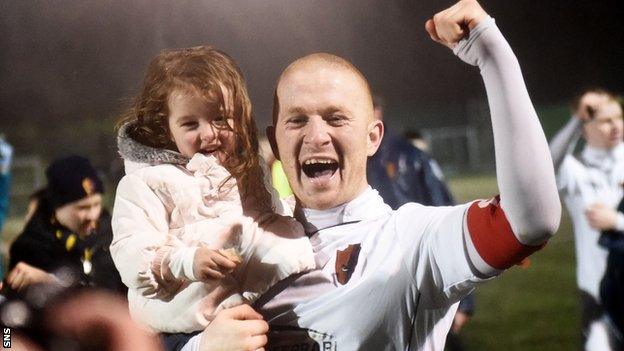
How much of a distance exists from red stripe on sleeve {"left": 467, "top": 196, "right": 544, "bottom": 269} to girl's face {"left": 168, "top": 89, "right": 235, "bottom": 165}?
26.5 inches

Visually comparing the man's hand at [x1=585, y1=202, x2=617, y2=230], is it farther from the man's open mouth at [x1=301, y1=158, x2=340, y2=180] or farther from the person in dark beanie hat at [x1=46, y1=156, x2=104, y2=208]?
the person in dark beanie hat at [x1=46, y1=156, x2=104, y2=208]

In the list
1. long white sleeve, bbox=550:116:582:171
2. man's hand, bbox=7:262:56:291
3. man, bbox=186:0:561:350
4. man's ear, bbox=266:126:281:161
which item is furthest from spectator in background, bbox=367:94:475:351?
man's hand, bbox=7:262:56:291

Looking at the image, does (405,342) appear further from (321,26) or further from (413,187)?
(321,26)

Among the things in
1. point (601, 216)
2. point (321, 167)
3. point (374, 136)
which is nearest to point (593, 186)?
point (601, 216)

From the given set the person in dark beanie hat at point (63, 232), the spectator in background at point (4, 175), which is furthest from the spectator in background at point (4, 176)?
the person in dark beanie hat at point (63, 232)

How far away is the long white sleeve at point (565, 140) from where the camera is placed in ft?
7.86

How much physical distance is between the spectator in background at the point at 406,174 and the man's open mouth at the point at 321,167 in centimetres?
13

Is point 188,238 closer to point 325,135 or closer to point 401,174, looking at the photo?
point 325,135

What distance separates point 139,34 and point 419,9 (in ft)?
2.57

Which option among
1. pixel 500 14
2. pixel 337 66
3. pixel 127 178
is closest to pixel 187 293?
pixel 127 178

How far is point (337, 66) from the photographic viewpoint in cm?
197

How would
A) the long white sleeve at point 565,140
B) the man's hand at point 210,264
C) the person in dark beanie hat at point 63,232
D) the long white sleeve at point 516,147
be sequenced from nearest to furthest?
1. the long white sleeve at point 516,147
2. the man's hand at point 210,264
3. the person in dark beanie hat at point 63,232
4. the long white sleeve at point 565,140

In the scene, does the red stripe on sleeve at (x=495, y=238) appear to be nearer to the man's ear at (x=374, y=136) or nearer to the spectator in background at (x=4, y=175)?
the man's ear at (x=374, y=136)

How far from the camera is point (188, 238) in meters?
1.90
